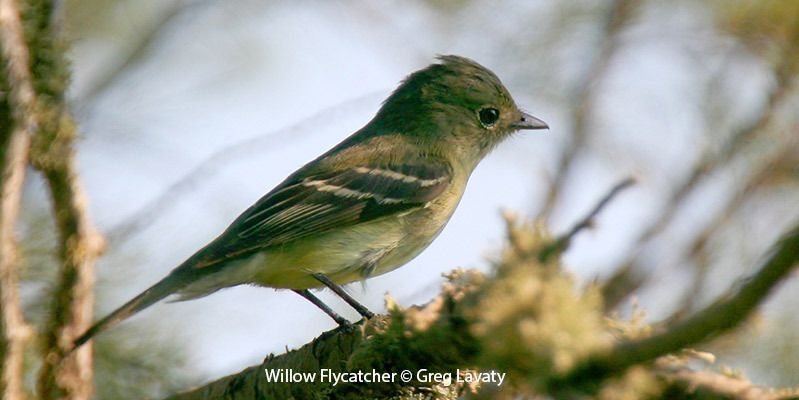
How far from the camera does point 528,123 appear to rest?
6.46 m

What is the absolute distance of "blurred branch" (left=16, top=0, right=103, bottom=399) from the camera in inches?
167

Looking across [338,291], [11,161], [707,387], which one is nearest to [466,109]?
[338,291]

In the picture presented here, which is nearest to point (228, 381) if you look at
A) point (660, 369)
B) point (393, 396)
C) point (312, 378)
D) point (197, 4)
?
point (312, 378)

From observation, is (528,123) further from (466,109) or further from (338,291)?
(338,291)

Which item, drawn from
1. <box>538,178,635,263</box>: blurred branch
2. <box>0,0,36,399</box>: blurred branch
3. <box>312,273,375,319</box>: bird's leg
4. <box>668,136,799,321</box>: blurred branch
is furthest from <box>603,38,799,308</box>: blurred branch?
<box>538,178,635,263</box>: blurred branch

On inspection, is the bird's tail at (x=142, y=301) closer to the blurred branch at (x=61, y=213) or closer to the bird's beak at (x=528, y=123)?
the blurred branch at (x=61, y=213)

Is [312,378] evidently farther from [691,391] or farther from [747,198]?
[747,198]

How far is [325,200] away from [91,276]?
147cm

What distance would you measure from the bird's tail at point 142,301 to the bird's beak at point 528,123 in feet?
8.38

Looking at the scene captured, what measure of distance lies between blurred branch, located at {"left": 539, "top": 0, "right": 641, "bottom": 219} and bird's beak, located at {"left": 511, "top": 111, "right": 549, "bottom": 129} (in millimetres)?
487

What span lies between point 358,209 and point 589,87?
2711 mm

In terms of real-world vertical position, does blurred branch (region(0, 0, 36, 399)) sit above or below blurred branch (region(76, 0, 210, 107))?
below

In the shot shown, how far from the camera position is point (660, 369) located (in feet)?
7.95

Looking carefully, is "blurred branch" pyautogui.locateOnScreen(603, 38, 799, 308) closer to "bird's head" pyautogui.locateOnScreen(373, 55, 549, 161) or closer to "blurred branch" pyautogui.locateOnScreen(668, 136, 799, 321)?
"blurred branch" pyautogui.locateOnScreen(668, 136, 799, 321)
